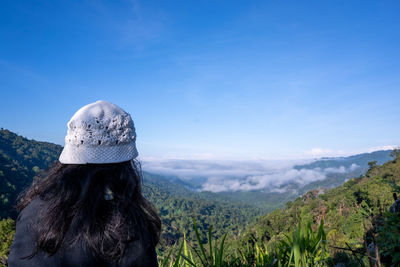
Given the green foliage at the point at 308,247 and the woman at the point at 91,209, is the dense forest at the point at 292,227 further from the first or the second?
the woman at the point at 91,209

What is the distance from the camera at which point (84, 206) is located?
1007mm

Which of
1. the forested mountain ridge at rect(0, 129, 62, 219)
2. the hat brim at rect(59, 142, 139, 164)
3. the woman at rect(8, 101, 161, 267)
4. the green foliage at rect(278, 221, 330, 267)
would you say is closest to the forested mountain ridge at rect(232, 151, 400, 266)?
the green foliage at rect(278, 221, 330, 267)

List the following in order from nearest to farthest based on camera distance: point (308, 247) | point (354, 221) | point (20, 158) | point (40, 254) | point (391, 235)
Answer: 1. point (40, 254)
2. point (308, 247)
3. point (391, 235)
4. point (354, 221)
5. point (20, 158)

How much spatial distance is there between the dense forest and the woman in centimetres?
37

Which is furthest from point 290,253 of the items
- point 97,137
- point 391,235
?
point 97,137

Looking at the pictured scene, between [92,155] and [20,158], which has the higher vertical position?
[20,158]

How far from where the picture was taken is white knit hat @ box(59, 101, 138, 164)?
42.6 inches

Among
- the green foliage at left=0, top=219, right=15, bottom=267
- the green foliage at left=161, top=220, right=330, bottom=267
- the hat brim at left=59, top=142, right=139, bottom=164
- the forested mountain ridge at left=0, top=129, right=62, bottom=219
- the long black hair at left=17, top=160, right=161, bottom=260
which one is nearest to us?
the long black hair at left=17, top=160, right=161, bottom=260

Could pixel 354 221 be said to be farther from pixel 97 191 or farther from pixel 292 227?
pixel 97 191

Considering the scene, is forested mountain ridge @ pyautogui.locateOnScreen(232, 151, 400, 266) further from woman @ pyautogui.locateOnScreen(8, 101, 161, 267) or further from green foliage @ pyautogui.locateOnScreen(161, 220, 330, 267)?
woman @ pyautogui.locateOnScreen(8, 101, 161, 267)

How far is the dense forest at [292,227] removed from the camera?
A: 1.75 meters

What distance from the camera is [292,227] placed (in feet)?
7.42

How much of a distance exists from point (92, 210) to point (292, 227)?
6.31 feet

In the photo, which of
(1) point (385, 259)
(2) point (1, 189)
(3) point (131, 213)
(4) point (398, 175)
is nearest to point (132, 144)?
(3) point (131, 213)
